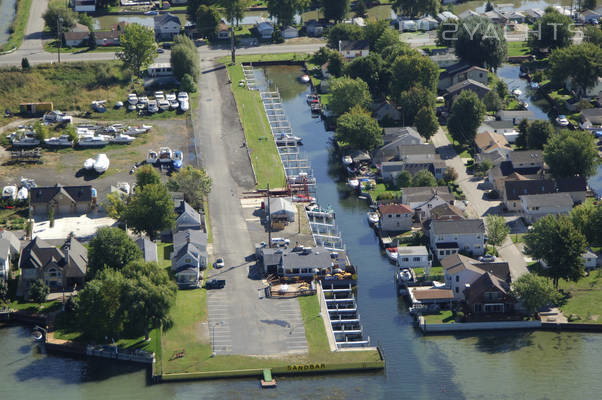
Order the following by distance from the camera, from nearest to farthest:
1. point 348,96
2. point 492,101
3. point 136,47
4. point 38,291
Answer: point 38,291 < point 348,96 < point 492,101 < point 136,47

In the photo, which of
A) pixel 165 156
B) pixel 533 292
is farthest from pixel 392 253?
pixel 165 156

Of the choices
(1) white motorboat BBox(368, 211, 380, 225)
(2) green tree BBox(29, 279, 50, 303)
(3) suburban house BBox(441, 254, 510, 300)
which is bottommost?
(1) white motorboat BBox(368, 211, 380, 225)

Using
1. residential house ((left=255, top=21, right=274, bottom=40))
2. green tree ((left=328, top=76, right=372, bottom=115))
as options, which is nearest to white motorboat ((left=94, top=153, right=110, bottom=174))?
green tree ((left=328, top=76, right=372, bottom=115))

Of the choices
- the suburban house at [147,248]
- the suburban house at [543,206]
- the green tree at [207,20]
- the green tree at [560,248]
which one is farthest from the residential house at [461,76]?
the suburban house at [147,248]

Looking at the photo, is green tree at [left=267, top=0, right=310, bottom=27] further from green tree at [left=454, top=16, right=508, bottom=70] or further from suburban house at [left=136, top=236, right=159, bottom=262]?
suburban house at [left=136, top=236, right=159, bottom=262]

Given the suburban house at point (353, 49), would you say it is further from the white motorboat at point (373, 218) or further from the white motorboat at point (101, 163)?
the white motorboat at point (373, 218)

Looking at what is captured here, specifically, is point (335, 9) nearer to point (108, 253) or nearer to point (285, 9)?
point (285, 9)
